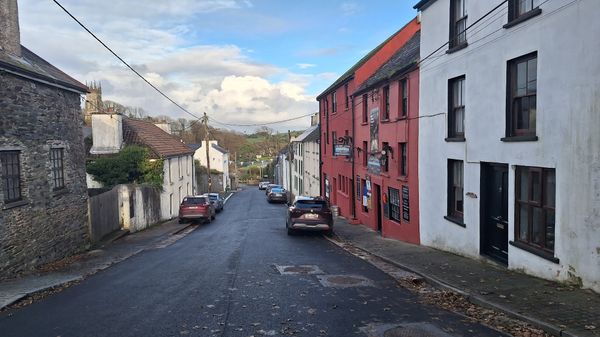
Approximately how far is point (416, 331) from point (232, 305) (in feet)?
10.5

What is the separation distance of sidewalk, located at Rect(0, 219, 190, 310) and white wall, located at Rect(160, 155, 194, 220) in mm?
8979

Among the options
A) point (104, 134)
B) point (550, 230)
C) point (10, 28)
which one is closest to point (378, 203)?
point (550, 230)

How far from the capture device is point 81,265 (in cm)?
1463

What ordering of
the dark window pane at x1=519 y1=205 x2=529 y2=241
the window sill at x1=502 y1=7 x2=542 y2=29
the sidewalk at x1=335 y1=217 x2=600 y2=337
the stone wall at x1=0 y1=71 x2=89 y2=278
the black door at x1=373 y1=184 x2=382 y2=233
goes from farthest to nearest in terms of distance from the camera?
the black door at x1=373 y1=184 x2=382 y2=233 < the stone wall at x1=0 y1=71 x2=89 y2=278 < the dark window pane at x1=519 y1=205 x2=529 y2=241 < the window sill at x1=502 y1=7 x2=542 y2=29 < the sidewalk at x1=335 y1=217 x2=600 y2=337

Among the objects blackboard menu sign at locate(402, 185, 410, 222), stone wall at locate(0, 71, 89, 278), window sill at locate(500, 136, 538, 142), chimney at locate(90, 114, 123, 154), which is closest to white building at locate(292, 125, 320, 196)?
chimney at locate(90, 114, 123, 154)

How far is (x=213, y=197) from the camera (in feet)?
140

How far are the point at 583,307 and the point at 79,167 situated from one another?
15755 millimetres

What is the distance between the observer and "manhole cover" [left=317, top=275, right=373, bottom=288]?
10453mm

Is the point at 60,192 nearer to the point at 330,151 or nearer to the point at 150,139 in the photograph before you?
the point at 150,139

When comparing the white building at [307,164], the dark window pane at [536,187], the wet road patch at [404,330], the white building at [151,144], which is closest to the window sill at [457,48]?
the dark window pane at [536,187]

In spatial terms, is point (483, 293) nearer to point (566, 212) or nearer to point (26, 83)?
point (566, 212)

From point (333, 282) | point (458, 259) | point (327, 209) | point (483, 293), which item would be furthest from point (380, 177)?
point (483, 293)

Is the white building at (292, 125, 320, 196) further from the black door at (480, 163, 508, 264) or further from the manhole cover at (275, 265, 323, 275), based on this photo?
the black door at (480, 163, 508, 264)

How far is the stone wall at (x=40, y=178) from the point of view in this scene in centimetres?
1244
